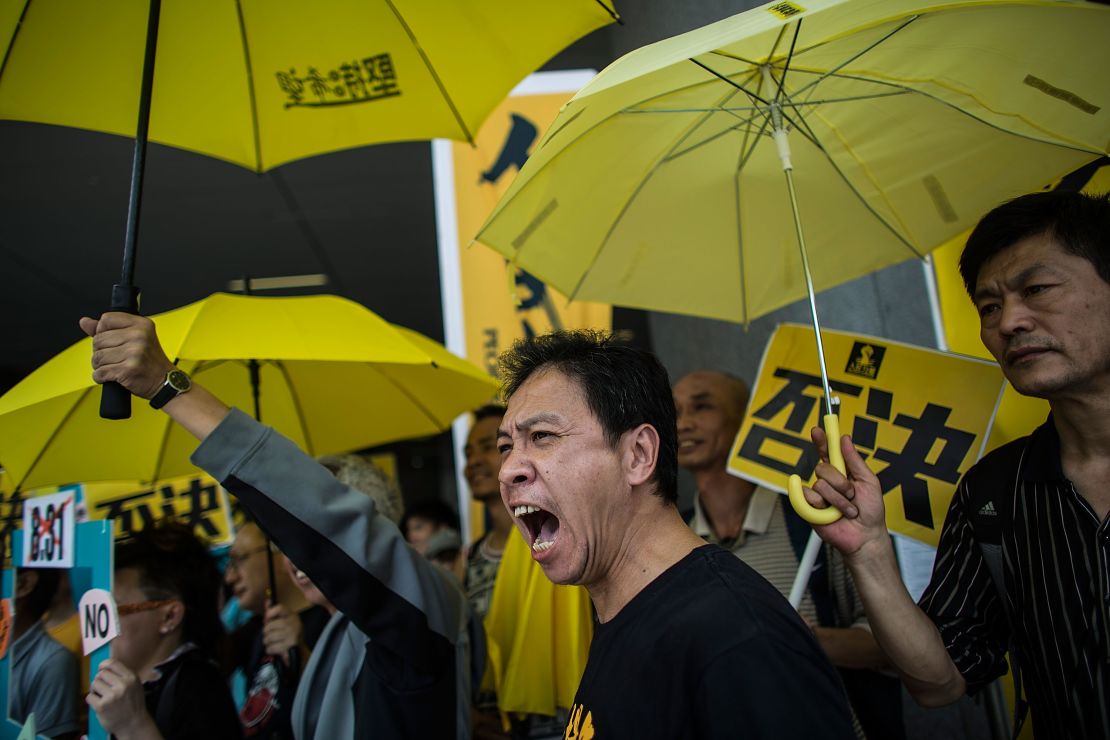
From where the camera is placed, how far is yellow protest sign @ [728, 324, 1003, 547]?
1957mm

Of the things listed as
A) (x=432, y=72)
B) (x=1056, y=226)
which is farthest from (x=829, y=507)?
(x=432, y=72)

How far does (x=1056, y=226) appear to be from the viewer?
4.79ft

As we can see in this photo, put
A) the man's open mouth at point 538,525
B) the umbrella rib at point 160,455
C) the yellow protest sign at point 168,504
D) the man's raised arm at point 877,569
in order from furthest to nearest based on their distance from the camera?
1. the yellow protest sign at point 168,504
2. the umbrella rib at point 160,455
3. the man's raised arm at point 877,569
4. the man's open mouth at point 538,525

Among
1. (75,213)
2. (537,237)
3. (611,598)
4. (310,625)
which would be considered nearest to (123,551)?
(310,625)

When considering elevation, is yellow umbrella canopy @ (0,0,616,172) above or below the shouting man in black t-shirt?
above

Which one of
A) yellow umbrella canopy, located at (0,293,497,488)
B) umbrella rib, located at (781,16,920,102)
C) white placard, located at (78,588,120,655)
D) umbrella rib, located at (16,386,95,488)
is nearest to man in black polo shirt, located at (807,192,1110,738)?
umbrella rib, located at (781,16,920,102)

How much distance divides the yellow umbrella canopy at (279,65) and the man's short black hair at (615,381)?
1.00m

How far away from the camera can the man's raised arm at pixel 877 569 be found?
141 centimetres

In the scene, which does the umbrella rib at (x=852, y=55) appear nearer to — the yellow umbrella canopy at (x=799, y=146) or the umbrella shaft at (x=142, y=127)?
the yellow umbrella canopy at (x=799, y=146)

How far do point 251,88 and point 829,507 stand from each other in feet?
6.09

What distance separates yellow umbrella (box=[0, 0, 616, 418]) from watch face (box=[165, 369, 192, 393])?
440 millimetres

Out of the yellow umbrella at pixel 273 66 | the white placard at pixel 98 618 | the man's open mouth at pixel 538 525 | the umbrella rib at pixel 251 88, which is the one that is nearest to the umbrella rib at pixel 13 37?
the yellow umbrella at pixel 273 66

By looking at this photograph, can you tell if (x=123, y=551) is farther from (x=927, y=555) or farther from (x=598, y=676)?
(x=927, y=555)

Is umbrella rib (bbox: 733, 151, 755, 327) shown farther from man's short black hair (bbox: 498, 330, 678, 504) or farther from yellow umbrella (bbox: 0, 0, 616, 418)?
man's short black hair (bbox: 498, 330, 678, 504)
